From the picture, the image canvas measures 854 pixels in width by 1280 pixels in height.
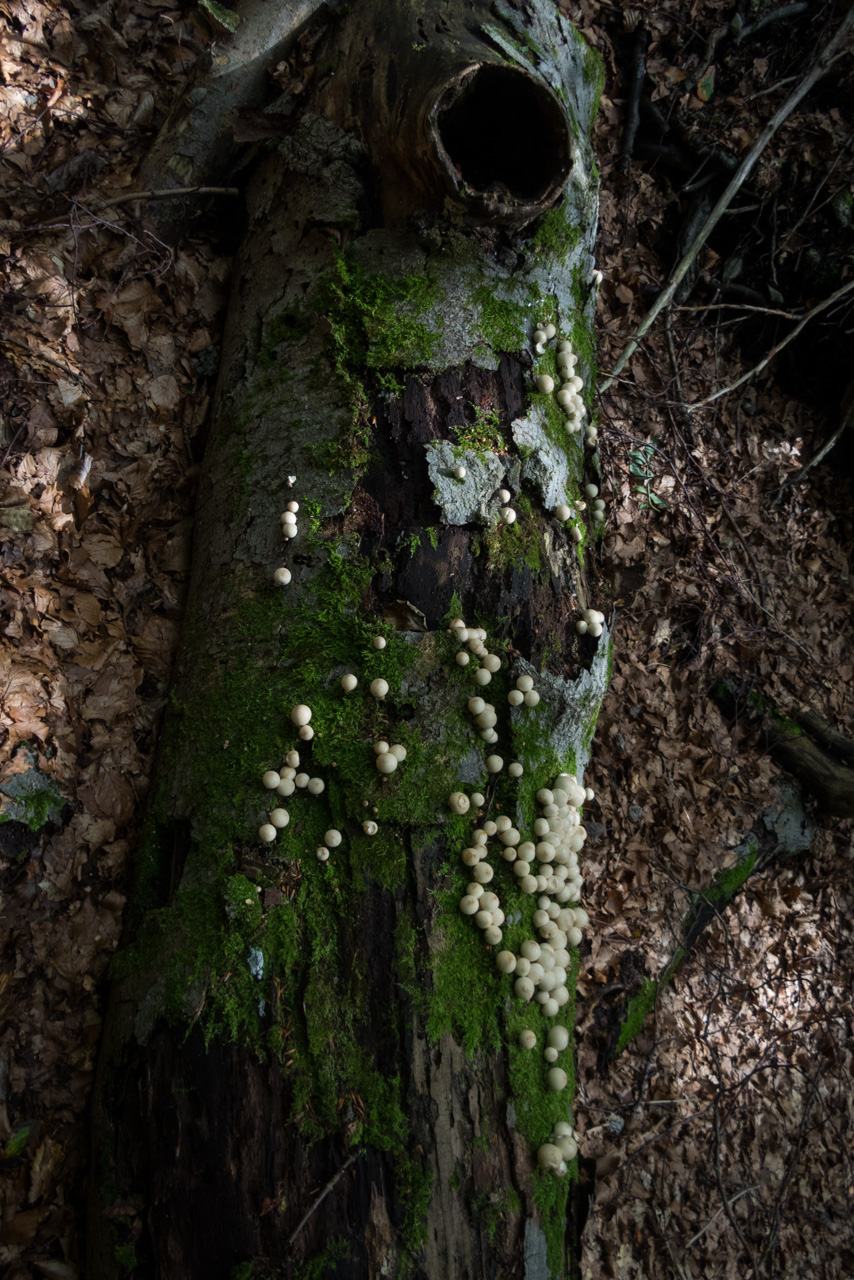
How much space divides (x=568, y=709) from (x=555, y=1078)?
123 cm

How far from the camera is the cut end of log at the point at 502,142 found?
2.55 metres

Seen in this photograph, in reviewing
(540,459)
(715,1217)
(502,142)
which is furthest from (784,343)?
(715,1217)

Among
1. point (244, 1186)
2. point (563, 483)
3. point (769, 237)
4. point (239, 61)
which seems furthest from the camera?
point (769, 237)

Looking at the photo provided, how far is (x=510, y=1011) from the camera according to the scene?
2285 millimetres

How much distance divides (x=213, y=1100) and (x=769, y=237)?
6.08 metres

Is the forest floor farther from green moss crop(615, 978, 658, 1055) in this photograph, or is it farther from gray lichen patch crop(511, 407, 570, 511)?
gray lichen patch crop(511, 407, 570, 511)

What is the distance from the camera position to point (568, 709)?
106 inches

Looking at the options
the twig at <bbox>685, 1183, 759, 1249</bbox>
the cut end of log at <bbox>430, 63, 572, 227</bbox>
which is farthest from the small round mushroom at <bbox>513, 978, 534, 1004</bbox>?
the cut end of log at <bbox>430, 63, 572, 227</bbox>

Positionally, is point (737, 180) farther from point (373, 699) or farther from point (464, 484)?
point (373, 699)

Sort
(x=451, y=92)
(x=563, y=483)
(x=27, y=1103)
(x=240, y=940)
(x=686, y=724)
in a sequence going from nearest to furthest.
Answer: (x=240, y=940), (x=27, y=1103), (x=451, y=92), (x=563, y=483), (x=686, y=724)

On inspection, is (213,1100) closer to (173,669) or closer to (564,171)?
(173,669)

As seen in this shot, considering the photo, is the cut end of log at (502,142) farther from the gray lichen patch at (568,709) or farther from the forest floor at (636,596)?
the gray lichen patch at (568,709)

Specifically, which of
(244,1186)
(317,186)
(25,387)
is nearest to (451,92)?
(317,186)

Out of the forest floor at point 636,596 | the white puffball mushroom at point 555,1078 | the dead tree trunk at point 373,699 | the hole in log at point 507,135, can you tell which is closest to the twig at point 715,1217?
the forest floor at point 636,596
